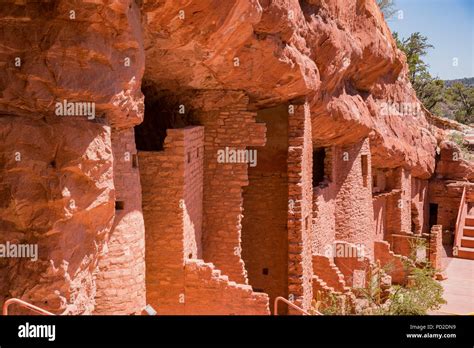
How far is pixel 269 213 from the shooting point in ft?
35.9

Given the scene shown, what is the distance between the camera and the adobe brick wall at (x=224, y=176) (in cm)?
949

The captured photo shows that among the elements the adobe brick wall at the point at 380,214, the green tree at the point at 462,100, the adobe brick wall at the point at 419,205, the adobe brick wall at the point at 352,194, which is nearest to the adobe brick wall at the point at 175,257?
the adobe brick wall at the point at 352,194

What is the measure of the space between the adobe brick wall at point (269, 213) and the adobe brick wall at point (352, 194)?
4.70 m

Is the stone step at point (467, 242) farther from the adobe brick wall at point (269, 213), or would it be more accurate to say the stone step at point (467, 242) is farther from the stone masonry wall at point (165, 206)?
the stone masonry wall at point (165, 206)

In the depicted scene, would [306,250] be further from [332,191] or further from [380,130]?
[380,130]

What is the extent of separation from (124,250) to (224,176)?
12.0 ft

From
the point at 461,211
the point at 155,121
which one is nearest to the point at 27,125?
the point at 155,121

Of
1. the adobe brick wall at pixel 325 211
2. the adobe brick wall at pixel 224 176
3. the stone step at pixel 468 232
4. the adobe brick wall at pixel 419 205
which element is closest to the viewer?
the adobe brick wall at pixel 224 176

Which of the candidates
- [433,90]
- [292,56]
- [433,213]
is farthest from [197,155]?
[433,90]

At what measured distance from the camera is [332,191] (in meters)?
14.8

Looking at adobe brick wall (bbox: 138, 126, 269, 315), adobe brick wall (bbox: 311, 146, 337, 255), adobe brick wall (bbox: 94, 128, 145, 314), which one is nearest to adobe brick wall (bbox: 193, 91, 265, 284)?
adobe brick wall (bbox: 138, 126, 269, 315)

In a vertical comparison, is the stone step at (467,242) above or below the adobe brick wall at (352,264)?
below

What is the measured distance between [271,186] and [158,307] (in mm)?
4016

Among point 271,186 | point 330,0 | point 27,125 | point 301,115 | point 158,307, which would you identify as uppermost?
point 330,0
